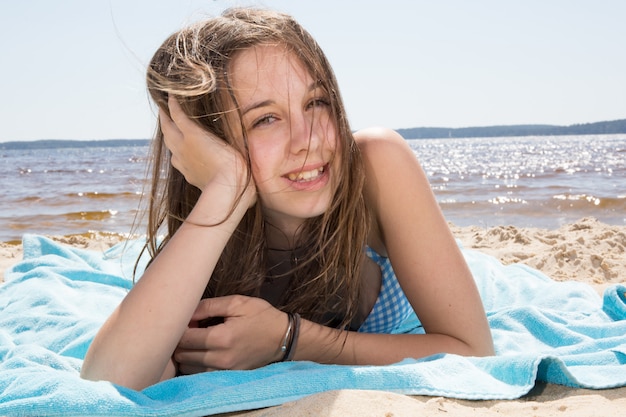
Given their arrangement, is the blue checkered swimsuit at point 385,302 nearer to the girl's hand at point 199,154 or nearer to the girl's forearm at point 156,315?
the girl's hand at point 199,154

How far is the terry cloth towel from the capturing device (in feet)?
6.06

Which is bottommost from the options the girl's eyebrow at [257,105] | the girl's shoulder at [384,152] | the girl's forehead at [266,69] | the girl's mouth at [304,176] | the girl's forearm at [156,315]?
the girl's forearm at [156,315]

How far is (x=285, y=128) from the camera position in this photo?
7.21ft

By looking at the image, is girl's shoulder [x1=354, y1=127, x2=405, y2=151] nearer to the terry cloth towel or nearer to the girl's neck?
→ the girl's neck

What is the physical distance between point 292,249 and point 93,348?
91 cm

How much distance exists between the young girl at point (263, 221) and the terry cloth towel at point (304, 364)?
13 centimetres

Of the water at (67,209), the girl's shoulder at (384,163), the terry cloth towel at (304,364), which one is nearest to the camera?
the terry cloth towel at (304,364)

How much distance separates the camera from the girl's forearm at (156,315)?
78.1 inches

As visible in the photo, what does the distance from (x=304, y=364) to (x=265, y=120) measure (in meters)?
0.83

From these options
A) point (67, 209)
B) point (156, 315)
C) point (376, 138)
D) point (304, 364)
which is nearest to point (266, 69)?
point (376, 138)

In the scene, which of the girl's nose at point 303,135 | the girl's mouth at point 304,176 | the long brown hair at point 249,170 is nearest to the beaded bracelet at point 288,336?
the long brown hair at point 249,170

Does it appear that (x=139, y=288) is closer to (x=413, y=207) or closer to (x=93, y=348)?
(x=93, y=348)

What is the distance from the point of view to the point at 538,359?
6.73ft

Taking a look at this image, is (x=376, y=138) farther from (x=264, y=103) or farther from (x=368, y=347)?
(x=368, y=347)
